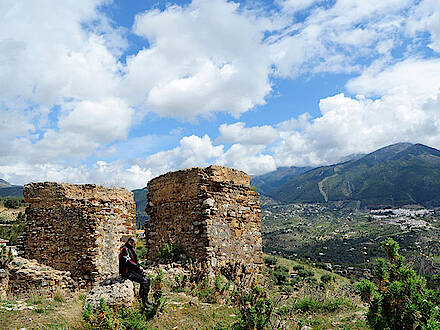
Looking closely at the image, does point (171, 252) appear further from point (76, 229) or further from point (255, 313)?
point (255, 313)

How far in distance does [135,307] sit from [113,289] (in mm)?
613

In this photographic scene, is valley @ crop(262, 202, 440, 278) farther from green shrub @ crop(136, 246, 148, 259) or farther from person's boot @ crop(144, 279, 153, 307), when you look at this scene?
green shrub @ crop(136, 246, 148, 259)

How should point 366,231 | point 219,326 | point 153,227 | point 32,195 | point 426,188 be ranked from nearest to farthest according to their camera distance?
point 219,326 → point 153,227 → point 32,195 → point 366,231 → point 426,188

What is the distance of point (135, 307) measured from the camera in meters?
6.83

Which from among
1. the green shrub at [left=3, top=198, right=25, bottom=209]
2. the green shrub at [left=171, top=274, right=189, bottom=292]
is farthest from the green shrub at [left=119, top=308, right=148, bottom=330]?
the green shrub at [left=3, top=198, right=25, bottom=209]

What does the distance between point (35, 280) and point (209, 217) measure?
6349 mm

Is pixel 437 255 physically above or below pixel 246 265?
below

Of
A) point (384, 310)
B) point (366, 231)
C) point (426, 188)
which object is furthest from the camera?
point (426, 188)

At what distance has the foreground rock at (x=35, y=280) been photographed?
10555 mm

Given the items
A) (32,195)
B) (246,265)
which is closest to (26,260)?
(32,195)

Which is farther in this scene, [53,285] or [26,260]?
[26,260]

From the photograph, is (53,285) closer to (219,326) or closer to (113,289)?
(113,289)

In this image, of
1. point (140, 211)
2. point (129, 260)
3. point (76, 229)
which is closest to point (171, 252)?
point (129, 260)

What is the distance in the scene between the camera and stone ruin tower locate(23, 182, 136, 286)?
11359mm
